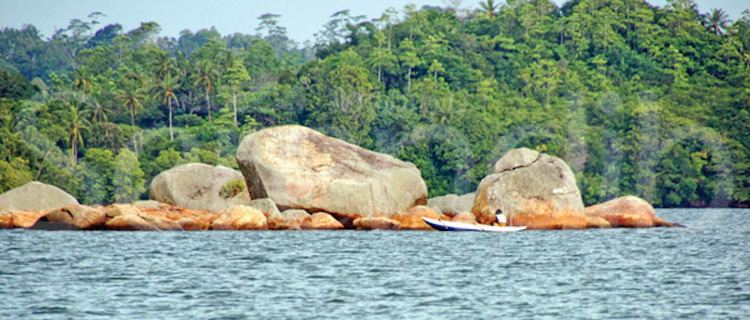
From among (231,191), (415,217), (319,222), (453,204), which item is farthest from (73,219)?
(453,204)

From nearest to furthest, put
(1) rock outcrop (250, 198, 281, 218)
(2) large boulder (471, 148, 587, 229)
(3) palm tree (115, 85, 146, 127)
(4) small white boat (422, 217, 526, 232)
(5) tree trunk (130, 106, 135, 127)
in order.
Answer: (4) small white boat (422, 217, 526, 232)
(2) large boulder (471, 148, 587, 229)
(1) rock outcrop (250, 198, 281, 218)
(5) tree trunk (130, 106, 135, 127)
(3) palm tree (115, 85, 146, 127)

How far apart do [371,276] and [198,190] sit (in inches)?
964

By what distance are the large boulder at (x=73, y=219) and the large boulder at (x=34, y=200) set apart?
438 centimetres

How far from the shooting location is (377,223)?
50.3 m

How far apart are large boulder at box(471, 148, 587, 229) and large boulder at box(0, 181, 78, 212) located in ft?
59.5

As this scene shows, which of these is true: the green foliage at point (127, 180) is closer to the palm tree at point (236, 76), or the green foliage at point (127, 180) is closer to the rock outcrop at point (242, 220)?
the palm tree at point (236, 76)

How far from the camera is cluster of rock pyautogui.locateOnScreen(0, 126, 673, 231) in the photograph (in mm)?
49281

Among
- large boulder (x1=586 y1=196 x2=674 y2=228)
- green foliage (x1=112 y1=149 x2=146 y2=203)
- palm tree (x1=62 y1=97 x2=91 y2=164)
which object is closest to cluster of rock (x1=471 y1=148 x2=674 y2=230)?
large boulder (x1=586 y1=196 x2=674 y2=228)

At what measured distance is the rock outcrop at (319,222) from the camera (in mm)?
50094

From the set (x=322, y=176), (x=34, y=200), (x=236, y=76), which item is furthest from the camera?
(x=236, y=76)

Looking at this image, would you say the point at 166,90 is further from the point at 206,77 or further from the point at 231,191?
the point at 231,191

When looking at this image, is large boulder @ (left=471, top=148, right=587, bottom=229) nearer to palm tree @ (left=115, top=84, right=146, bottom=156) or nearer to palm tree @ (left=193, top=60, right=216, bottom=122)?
palm tree @ (left=115, top=84, right=146, bottom=156)

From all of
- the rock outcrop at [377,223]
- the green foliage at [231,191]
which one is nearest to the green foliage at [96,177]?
the green foliage at [231,191]

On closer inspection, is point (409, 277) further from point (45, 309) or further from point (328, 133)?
point (328, 133)
